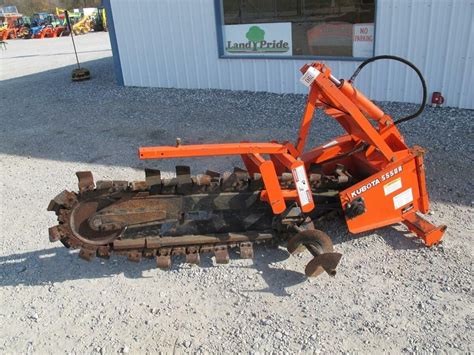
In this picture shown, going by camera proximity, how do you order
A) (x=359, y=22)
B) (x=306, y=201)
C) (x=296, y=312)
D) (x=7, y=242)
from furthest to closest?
(x=359, y=22), (x=7, y=242), (x=306, y=201), (x=296, y=312)

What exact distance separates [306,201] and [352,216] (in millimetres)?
453

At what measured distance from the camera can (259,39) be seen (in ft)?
30.7

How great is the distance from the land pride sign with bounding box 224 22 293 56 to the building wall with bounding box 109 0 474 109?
9.2 inches

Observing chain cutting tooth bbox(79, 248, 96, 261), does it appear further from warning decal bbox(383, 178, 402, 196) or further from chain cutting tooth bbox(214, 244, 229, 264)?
warning decal bbox(383, 178, 402, 196)

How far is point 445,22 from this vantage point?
7168mm

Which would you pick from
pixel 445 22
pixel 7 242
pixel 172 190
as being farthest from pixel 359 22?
pixel 7 242

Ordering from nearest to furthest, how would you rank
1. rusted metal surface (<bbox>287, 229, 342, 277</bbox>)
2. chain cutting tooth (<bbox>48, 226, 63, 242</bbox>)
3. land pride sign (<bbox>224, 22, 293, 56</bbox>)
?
1. rusted metal surface (<bbox>287, 229, 342, 277</bbox>)
2. chain cutting tooth (<bbox>48, 226, 63, 242</bbox>)
3. land pride sign (<bbox>224, 22, 293, 56</bbox>)

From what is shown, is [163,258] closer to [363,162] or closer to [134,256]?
[134,256]

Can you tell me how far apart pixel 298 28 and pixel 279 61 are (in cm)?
75

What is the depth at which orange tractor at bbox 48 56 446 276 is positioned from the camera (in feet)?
11.6

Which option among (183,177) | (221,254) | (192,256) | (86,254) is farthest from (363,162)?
(86,254)

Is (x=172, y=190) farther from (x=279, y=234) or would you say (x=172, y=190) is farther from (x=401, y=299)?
(x=401, y=299)

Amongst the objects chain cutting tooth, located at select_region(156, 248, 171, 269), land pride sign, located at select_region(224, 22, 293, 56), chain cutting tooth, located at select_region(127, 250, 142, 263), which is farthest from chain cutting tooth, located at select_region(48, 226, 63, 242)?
land pride sign, located at select_region(224, 22, 293, 56)

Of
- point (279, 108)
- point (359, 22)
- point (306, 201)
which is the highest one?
point (359, 22)
